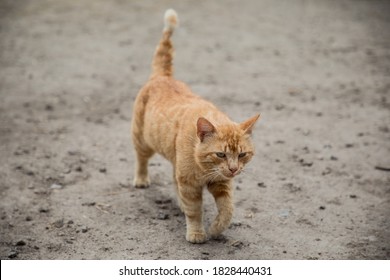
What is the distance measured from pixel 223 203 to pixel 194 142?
54 centimetres

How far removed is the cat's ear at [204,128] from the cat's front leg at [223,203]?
0.46 metres

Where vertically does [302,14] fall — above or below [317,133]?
above

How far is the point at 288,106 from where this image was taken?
7000 mm

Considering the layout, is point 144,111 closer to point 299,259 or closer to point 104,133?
point 104,133

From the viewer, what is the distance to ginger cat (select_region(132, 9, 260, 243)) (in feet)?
12.5

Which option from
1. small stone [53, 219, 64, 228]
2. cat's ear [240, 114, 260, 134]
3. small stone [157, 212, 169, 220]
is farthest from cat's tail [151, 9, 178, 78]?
small stone [53, 219, 64, 228]

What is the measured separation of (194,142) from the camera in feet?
12.9

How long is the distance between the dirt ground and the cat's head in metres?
0.72

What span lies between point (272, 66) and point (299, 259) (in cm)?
502

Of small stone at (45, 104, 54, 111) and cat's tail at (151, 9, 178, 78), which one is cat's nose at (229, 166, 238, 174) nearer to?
cat's tail at (151, 9, 178, 78)

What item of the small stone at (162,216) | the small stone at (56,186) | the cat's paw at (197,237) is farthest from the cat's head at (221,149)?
the small stone at (56,186)

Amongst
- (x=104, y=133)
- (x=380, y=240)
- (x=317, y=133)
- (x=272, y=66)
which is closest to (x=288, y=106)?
(x=317, y=133)

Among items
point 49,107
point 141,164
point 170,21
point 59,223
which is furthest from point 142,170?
point 49,107

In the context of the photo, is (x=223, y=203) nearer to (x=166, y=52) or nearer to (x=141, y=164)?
(x=141, y=164)
